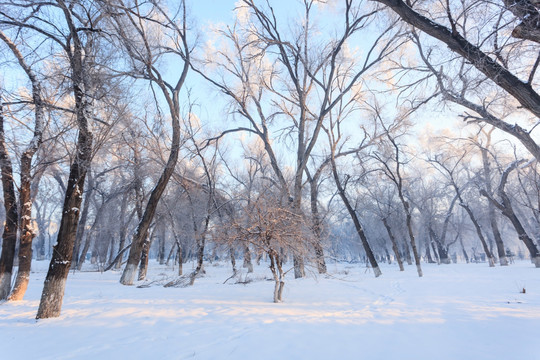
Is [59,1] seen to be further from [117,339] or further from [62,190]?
[62,190]

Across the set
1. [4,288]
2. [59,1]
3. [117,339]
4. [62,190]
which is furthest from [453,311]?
[62,190]

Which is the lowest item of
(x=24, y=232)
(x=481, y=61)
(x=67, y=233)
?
(x=67, y=233)

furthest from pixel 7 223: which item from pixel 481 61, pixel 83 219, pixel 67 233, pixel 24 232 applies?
pixel 83 219

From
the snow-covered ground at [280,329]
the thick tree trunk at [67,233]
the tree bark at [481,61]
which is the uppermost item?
the tree bark at [481,61]

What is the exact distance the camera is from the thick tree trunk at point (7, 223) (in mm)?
7707

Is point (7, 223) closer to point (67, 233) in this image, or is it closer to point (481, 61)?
point (67, 233)

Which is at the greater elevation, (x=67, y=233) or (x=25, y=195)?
(x=25, y=195)

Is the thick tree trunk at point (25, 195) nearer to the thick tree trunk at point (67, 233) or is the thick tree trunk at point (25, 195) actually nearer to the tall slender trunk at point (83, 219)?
the thick tree trunk at point (67, 233)

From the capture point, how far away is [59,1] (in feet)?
19.4

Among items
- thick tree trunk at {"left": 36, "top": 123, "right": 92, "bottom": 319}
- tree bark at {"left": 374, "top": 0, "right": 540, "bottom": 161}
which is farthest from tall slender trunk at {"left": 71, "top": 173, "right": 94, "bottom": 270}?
tree bark at {"left": 374, "top": 0, "right": 540, "bottom": 161}

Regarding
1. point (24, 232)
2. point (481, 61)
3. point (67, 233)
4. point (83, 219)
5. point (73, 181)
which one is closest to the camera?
point (481, 61)

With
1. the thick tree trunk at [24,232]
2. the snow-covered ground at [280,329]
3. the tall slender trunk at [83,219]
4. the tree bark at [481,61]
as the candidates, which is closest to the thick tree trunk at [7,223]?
the thick tree trunk at [24,232]

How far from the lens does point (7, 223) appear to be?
7969 mm

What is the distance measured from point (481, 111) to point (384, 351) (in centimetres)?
994
